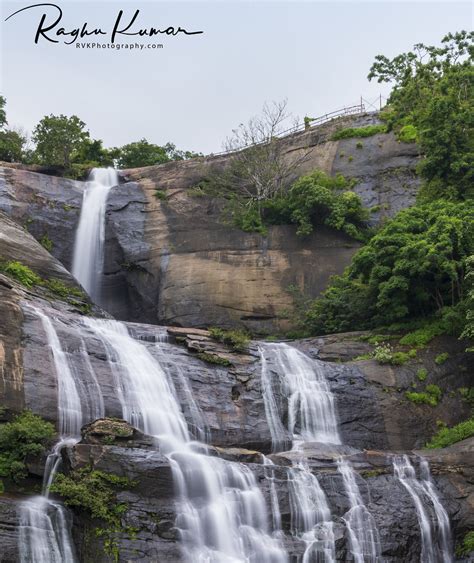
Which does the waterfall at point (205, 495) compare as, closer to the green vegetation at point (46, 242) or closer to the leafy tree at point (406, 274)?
the leafy tree at point (406, 274)

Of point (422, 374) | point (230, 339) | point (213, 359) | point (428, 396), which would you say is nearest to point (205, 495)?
→ point (213, 359)

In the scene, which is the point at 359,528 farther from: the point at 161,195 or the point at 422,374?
the point at 161,195

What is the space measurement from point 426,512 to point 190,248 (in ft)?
59.5

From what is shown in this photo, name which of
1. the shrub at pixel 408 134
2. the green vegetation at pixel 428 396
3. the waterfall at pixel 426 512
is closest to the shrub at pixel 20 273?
the waterfall at pixel 426 512

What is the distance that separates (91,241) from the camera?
118ft

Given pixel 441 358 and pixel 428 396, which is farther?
pixel 441 358

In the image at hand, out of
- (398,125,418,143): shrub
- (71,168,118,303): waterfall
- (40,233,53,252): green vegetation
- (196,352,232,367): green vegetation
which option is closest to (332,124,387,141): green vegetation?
(398,125,418,143): shrub

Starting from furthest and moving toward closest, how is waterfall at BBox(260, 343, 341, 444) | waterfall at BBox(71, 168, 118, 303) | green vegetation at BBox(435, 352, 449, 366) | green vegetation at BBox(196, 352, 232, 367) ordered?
waterfall at BBox(71, 168, 118, 303)
green vegetation at BBox(435, 352, 449, 366)
green vegetation at BBox(196, 352, 232, 367)
waterfall at BBox(260, 343, 341, 444)

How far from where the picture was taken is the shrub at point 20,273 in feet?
84.5

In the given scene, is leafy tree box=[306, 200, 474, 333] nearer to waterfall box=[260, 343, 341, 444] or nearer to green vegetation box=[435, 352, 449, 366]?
green vegetation box=[435, 352, 449, 366]

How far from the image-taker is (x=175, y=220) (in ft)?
121

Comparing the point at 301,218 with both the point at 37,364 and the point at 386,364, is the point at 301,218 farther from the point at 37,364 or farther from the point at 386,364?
the point at 37,364

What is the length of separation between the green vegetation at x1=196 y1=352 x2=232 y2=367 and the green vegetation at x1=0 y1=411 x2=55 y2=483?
23.6 ft

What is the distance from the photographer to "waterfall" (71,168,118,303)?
1378 inches
